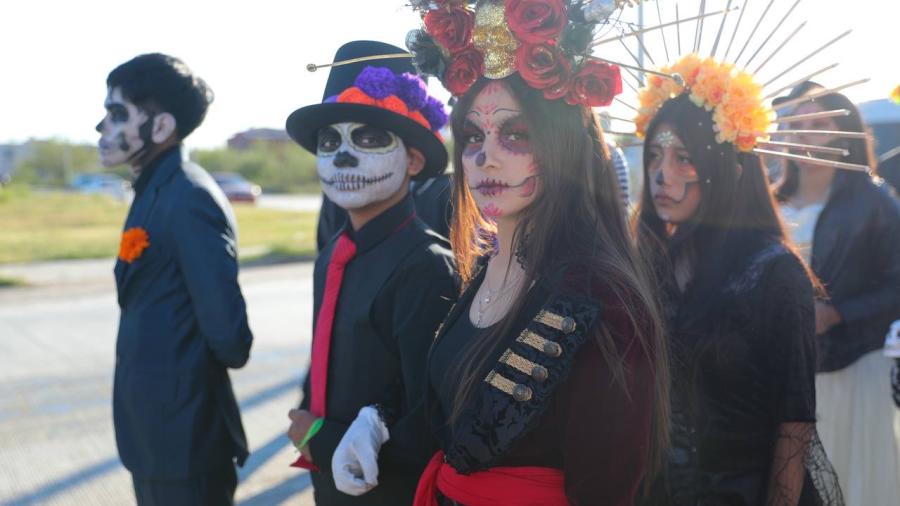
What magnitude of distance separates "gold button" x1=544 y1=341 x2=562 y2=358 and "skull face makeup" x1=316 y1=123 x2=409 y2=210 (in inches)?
43.5

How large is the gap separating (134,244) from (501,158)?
62.7 inches

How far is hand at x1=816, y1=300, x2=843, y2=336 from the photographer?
3229mm

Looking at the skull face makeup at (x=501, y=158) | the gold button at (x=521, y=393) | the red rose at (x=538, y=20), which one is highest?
the red rose at (x=538, y=20)

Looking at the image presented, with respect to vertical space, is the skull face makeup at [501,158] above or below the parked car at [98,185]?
above

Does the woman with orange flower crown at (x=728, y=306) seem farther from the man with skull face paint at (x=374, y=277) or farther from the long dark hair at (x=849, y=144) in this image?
the long dark hair at (x=849, y=144)

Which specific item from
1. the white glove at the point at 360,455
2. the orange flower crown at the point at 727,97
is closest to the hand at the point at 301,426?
the white glove at the point at 360,455

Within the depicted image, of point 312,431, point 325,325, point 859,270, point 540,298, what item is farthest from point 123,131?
point 859,270

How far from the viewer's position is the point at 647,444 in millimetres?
1505

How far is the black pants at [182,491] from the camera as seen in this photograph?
106 inches

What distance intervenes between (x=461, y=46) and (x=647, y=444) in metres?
0.94

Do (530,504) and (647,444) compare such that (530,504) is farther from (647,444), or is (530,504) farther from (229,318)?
(229,318)

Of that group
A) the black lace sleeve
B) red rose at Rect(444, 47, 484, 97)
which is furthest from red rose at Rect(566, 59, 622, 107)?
the black lace sleeve

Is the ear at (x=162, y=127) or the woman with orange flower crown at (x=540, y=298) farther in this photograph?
the ear at (x=162, y=127)

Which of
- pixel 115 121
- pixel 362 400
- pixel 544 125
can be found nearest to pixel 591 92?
pixel 544 125
